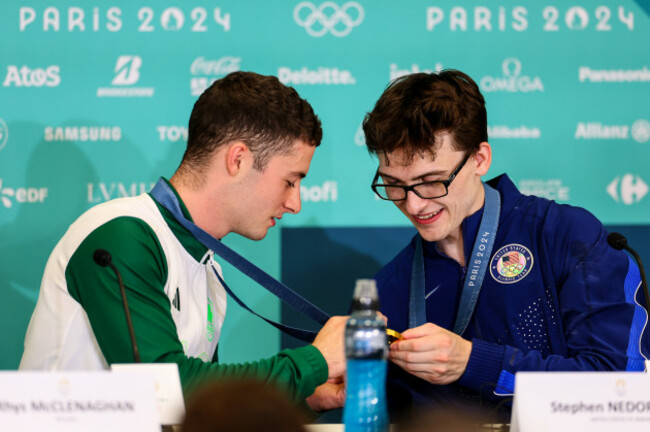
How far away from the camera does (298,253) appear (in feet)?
11.6

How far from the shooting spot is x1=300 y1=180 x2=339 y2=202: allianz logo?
3527 mm

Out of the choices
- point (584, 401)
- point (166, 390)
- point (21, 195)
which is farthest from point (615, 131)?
point (21, 195)

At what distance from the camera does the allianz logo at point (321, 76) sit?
3.54 metres

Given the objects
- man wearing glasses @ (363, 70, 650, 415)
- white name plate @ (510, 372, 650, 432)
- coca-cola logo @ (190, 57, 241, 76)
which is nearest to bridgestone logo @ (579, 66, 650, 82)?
man wearing glasses @ (363, 70, 650, 415)

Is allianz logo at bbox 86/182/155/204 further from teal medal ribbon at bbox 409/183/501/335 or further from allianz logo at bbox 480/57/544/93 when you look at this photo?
allianz logo at bbox 480/57/544/93

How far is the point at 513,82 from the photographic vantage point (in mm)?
3520

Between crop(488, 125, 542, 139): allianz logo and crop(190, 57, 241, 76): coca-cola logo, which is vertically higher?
crop(190, 57, 241, 76): coca-cola logo

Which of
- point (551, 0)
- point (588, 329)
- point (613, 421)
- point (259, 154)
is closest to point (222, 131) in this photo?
point (259, 154)

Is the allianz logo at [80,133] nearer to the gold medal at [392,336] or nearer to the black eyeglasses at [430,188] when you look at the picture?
the black eyeglasses at [430,188]

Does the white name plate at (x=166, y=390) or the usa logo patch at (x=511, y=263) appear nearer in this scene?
the white name plate at (x=166, y=390)

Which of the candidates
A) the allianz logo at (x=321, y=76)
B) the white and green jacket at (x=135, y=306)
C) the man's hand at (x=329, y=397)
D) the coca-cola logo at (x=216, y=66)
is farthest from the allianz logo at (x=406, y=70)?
the man's hand at (x=329, y=397)

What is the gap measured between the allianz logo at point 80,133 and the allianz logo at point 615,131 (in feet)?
7.34

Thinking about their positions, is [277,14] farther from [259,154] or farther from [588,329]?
[588,329]

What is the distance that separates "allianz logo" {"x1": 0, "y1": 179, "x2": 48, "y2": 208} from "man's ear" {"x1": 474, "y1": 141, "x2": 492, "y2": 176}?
2.11 m
